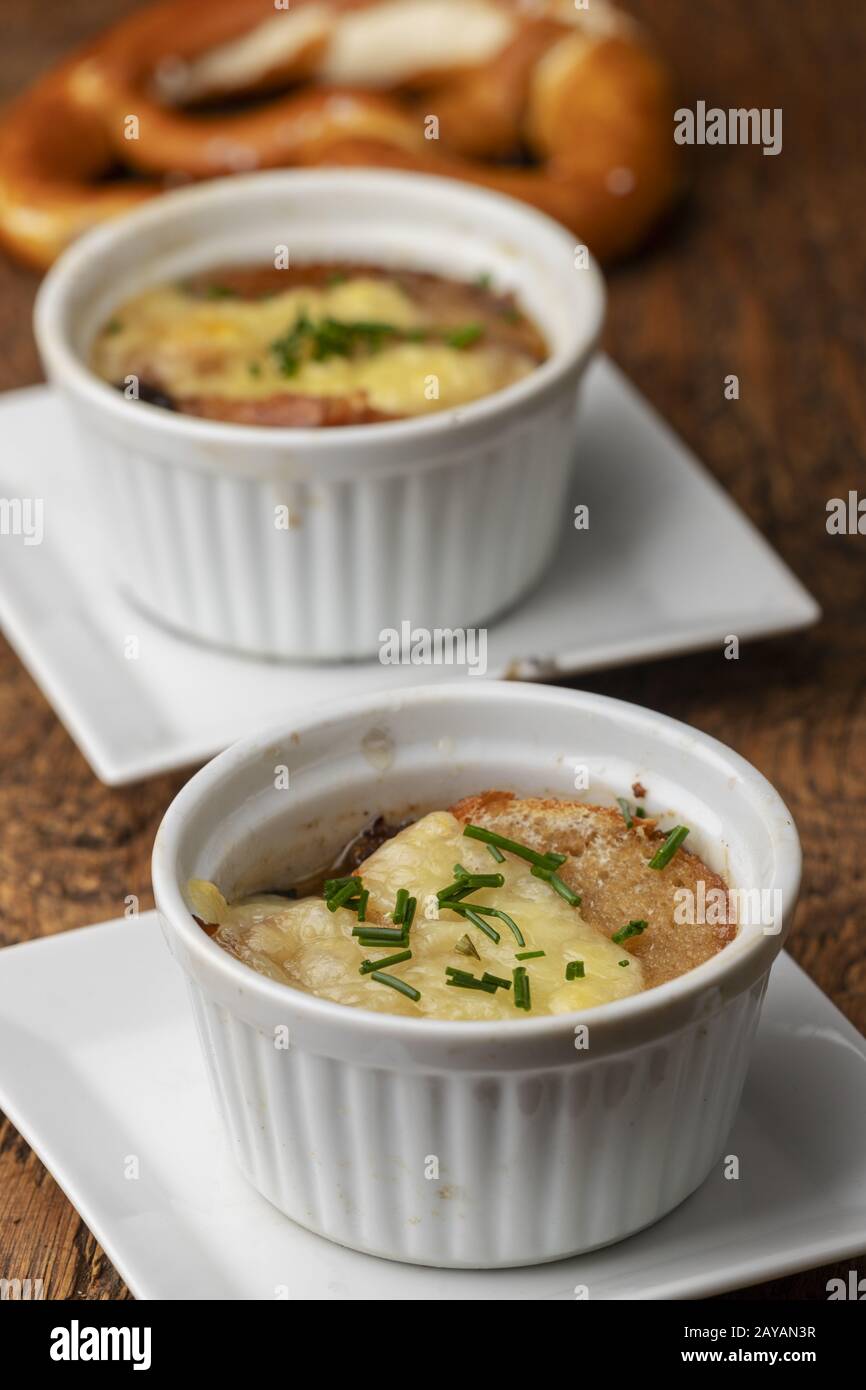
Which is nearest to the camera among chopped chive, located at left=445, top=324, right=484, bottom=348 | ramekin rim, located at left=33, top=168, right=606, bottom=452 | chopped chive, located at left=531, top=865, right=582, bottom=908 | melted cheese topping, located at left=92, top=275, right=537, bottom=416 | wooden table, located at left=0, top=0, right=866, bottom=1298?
chopped chive, located at left=531, top=865, right=582, bottom=908

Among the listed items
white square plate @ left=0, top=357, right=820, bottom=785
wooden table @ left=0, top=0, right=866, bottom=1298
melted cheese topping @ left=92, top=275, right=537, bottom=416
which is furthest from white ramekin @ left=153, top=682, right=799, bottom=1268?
melted cheese topping @ left=92, top=275, right=537, bottom=416

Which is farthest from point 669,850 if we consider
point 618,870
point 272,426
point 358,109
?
point 358,109

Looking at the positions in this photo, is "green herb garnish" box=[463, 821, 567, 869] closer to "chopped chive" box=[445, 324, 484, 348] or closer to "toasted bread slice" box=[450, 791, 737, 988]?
"toasted bread slice" box=[450, 791, 737, 988]

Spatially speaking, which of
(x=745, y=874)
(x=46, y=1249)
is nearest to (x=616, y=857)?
(x=745, y=874)

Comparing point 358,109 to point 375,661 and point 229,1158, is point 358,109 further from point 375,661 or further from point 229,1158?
point 229,1158

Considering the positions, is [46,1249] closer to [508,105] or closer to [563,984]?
[563,984]

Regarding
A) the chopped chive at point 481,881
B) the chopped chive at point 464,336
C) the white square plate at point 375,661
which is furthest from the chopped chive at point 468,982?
the chopped chive at point 464,336
